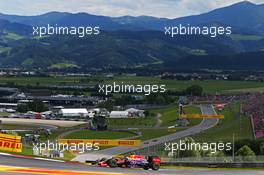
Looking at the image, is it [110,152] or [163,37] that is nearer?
[110,152]

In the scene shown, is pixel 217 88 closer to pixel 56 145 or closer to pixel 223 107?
pixel 223 107

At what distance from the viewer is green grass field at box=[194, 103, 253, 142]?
57.2 m

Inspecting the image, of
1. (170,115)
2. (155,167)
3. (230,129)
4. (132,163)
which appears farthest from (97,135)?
(132,163)

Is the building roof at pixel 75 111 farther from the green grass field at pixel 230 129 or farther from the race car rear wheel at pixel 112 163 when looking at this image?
the race car rear wheel at pixel 112 163

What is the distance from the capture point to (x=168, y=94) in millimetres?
60094

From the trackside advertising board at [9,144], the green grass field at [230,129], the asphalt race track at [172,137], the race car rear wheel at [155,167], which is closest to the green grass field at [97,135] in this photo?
the asphalt race track at [172,137]

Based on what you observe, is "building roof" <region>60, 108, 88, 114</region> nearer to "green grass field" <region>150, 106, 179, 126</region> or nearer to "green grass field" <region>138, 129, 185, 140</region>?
"green grass field" <region>138, 129, 185, 140</region>

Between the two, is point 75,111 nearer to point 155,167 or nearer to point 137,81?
→ point 137,81

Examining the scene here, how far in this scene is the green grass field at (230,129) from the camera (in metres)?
57.2

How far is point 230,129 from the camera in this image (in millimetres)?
60031

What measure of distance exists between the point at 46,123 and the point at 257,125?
2439 cm

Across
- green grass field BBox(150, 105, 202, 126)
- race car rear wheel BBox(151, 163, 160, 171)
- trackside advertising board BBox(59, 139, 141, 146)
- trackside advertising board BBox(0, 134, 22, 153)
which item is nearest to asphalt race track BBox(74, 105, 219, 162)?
trackside advertising board BBox(59, 139, 141, 146)

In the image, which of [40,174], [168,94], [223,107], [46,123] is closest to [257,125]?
[223,107]

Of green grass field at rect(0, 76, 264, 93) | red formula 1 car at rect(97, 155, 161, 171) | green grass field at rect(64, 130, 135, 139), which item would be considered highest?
green grass field at rect(0, 76, 264, 93)
